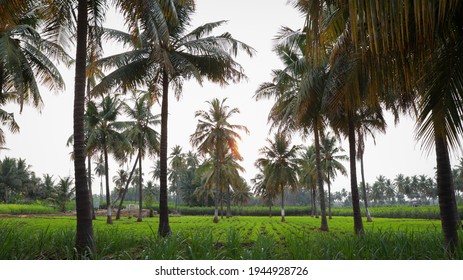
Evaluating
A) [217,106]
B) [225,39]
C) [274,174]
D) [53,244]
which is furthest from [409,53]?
[274,174]

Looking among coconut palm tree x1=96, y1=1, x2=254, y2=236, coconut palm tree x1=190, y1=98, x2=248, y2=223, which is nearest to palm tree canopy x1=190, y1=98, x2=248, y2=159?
coconut palm tree x1=190, y1=98, x2=248, y2=223

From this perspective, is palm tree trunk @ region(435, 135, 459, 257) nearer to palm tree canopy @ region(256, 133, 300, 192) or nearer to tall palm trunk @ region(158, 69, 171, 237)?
tall palm trunk @ region(158, 69, 171, 237)

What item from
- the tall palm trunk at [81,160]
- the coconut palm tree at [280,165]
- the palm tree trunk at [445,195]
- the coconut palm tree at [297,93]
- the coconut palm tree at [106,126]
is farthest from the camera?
the coconut palm tree at [280,165]

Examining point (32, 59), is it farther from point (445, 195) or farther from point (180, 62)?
point (445, 195)

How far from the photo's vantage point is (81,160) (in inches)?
267

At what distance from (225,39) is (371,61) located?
9128 mm

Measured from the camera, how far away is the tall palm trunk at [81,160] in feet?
20.7

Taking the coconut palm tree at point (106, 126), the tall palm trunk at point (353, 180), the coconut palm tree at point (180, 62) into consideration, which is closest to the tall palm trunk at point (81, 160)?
the coconut palm tree at point (180, 62)

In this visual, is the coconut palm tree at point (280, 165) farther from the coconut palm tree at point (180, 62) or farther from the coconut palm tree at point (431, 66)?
the coconut palm tree at point (431, 66)

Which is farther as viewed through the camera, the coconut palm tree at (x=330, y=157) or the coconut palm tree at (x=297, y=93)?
the coconut palm tree at (x=330, y=157)

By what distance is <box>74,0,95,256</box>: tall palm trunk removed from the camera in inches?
249

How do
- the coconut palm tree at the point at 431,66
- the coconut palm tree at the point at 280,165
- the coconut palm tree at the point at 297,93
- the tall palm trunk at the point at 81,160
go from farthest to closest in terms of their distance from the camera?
the coconut palm tree at the point at 280,165
the coconut palm tree at the point at 297,93
the tall palm trunk at the point at 81,160
the coconut palm tree at the point at 431,66

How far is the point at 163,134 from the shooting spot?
12555 millimetres
